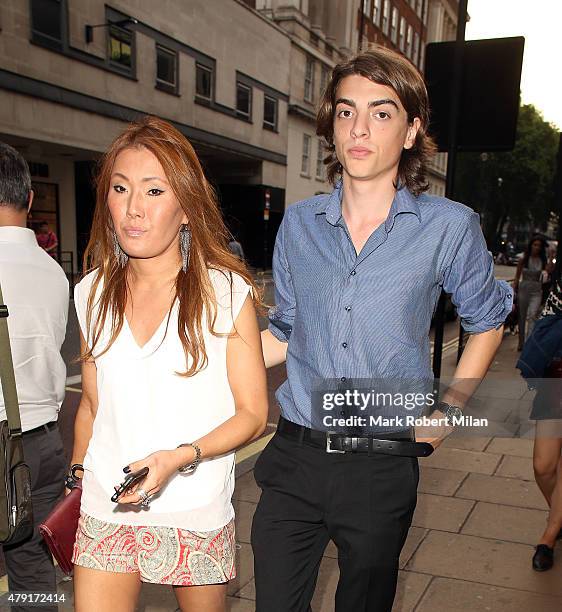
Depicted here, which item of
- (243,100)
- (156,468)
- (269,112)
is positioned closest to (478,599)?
(156,468)

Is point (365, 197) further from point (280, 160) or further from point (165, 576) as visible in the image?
point (280, 160)

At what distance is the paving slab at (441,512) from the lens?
3816 millimetres

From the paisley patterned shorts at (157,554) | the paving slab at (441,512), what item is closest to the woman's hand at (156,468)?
the paisley patterned shorts at (157,554)

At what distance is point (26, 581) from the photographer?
2.33 meters

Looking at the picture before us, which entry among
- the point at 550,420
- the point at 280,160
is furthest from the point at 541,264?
the point at 280,160

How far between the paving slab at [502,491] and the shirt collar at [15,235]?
3279 mm

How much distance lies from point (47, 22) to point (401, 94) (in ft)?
→ 55.3

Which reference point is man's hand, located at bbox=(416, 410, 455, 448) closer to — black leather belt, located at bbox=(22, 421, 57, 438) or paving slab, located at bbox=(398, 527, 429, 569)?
black leather belt, located at bbox=(22, 421, 57, 438)

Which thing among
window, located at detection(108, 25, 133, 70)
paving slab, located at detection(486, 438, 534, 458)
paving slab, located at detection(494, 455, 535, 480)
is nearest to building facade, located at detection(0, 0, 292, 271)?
window, located at detection(108, 25, 133, 70)

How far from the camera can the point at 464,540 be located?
362cm

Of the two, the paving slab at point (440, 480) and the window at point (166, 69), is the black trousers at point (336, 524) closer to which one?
the paving slab at point (440, 480)

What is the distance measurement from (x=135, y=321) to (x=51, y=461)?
33.0 inches

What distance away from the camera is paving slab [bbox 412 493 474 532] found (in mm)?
3816

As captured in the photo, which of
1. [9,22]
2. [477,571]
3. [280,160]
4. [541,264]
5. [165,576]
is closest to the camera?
[165,576]
